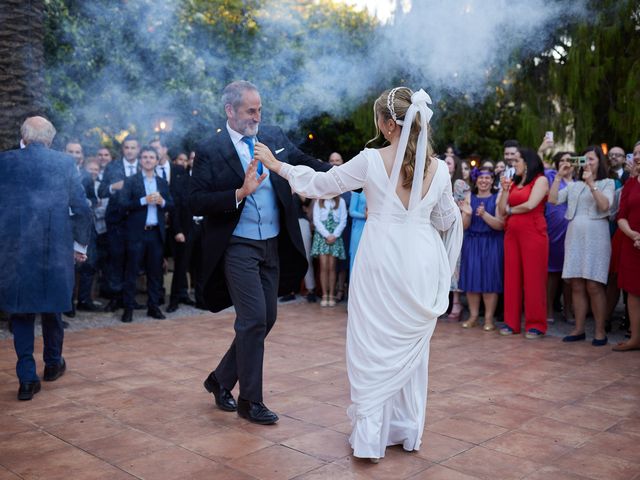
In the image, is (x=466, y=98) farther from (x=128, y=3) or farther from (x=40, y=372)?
(x=40, y=372)

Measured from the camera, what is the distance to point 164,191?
889 centimetres

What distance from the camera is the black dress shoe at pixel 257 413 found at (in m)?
4.43

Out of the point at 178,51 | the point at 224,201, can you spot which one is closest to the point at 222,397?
the point at 224,201

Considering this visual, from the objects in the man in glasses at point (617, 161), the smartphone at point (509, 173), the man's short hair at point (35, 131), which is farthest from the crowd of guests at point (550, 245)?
the man's short hair at point (35, 131)

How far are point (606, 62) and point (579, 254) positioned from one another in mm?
6927

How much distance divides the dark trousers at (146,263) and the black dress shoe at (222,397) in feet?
13.2

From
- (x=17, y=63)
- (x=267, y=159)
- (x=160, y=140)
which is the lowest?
(x=267, y=159)

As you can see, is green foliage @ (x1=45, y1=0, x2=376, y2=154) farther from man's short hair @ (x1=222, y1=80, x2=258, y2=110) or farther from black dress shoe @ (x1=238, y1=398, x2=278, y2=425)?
black dress shoe @ (x1=238, y1=398, x2=278, y2=425)

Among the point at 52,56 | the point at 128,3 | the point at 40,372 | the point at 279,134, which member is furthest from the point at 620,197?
the point at 52,56

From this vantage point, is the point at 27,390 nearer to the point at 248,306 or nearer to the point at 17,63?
the point at 248,306

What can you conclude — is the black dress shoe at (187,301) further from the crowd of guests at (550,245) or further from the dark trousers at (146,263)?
the crowd of guests at (550,245)

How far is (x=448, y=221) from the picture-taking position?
13.5 feet

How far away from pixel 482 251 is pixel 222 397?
470cm

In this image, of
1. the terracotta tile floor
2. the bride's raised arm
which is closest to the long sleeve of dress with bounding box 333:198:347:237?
the terracotta tile floor
